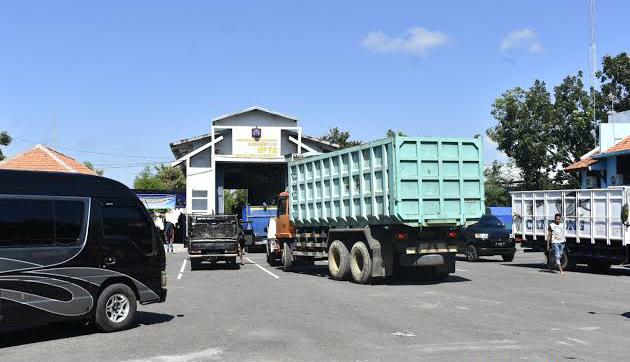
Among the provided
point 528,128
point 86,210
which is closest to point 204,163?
point 528,128

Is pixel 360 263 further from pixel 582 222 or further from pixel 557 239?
pixel 582 222

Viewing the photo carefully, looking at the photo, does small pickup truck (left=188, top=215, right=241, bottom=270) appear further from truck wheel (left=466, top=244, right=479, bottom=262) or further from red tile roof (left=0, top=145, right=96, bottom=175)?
red tile roof (left=0, top=145, right=96, bottom=175)

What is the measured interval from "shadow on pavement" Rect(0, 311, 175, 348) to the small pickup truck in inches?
423

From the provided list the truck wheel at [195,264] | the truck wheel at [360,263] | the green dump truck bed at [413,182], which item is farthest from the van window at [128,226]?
the truck wheel at [195,264]

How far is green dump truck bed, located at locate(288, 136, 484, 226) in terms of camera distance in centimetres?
1529

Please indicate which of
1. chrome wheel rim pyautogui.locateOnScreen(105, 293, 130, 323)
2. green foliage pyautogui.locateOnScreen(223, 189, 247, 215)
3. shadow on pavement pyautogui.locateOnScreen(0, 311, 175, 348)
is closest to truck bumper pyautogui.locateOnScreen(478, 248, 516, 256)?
shadow on pavement pyautogui.locateOnScreen(0, 311, 175, 348)

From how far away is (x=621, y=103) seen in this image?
4262 cm

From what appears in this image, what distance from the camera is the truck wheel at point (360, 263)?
52.9ft

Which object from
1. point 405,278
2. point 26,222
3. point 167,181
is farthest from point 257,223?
point 167,181

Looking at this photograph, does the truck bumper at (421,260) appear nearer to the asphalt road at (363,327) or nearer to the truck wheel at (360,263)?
the asphalt road at (363,327)

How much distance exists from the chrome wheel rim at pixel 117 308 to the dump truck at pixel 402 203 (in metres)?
7.28

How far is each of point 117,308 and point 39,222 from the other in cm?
182

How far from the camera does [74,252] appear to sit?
A: 9.39 meters

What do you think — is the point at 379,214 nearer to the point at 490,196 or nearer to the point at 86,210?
the point at 86,210
